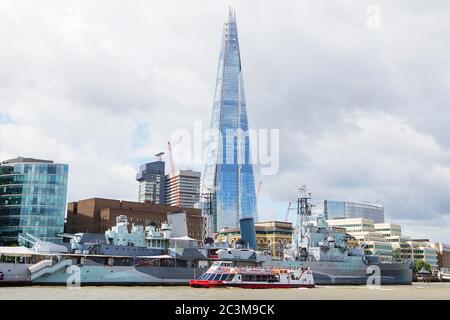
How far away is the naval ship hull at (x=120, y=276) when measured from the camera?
64.4 meters

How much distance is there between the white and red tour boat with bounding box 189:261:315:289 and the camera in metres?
62.9

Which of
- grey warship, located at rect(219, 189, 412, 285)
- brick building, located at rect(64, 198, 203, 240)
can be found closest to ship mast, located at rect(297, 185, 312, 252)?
grey warship, located at rect(219, 189, 412, 285)

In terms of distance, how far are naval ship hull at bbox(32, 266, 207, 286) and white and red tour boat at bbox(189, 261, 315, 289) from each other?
794cm

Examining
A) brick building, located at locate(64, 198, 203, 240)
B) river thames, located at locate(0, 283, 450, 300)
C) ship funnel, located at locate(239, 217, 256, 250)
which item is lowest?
river thames, located at locate(0, 283, 450, 300)

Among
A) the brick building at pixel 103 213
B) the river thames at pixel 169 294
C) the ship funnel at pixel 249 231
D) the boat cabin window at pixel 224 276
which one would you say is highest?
the brick building at pixel 103 213

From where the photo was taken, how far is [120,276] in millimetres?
67688

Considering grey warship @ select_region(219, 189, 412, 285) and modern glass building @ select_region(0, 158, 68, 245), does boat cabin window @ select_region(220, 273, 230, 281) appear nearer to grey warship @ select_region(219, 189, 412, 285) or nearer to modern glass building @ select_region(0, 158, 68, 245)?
grey warship @ select_region(219, 189, 412, 285)

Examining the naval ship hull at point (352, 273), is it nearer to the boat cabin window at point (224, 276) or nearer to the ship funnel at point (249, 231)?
the ship funnel at point (249, 231)

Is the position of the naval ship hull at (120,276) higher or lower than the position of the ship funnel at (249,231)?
lower

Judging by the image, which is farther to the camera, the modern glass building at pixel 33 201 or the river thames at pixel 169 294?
the modern glass building at pixel 33 201

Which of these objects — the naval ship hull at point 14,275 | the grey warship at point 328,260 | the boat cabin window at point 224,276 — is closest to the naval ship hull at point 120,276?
the naval ship hull at point 14,275

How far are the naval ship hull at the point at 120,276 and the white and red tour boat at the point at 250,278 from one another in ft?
26.1
